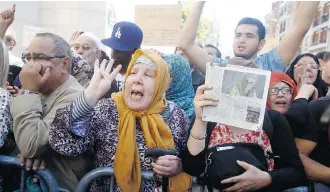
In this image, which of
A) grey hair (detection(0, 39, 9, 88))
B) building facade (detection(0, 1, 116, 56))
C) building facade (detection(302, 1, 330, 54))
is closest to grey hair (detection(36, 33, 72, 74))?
grey hair (detection(0, 39, 9, 88))

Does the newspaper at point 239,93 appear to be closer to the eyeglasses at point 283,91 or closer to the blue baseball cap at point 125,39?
the eyeglasses at point 283,91

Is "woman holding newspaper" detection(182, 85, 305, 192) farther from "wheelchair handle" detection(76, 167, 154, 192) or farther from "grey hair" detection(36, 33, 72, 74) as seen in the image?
"grey hair" detection(36, 33, 72, 74)

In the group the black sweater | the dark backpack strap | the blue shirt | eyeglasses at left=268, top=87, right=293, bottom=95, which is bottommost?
the black sweater

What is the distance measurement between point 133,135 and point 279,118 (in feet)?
2.92

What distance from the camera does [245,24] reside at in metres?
3.60

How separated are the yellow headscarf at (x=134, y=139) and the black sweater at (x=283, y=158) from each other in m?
0.15

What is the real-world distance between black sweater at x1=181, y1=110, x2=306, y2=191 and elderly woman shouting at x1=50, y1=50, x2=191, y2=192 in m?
0.11

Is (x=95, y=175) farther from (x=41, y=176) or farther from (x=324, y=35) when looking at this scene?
(x=324, y=35)

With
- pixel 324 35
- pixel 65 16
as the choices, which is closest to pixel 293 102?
pixel 65 16

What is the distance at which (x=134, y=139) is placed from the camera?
2188mm

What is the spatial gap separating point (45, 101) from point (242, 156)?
4.48ft

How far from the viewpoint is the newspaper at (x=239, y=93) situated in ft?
5.90

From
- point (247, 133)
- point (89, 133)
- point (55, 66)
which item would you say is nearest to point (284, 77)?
point (247, 133)

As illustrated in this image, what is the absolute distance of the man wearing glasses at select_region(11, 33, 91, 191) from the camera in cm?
215
